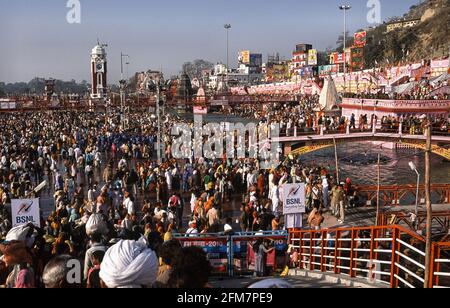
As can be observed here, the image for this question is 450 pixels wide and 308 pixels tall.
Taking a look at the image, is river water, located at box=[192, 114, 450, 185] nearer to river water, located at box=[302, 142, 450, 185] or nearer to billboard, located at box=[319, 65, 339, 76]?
river water, located at box=[302, 142, 450, 185]

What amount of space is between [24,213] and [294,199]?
5326 mm

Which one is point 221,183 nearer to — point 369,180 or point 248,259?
point 248,259

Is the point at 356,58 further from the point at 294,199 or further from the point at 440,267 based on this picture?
the point at 294,199

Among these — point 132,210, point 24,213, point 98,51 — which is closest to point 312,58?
point 98,51

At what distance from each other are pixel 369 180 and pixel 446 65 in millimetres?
27539

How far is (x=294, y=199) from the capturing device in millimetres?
9781

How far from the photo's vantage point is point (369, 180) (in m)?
26.1

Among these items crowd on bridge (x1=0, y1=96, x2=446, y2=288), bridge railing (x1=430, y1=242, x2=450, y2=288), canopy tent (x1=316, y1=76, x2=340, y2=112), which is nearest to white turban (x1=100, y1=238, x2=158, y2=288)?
crowd on bridge (x1=0, y1=96, x2=446, y2=288)

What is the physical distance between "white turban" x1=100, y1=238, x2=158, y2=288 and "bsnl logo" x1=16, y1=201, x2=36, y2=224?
6.20m

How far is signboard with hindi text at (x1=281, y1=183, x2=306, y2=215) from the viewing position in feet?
31.9

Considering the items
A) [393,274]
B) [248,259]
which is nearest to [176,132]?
[248,259]

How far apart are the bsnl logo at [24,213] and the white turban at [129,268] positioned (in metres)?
6.20

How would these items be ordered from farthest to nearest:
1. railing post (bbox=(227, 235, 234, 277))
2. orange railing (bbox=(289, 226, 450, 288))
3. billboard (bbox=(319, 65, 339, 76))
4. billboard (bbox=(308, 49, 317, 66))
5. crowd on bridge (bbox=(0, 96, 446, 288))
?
billboard (bbox=(308, 49, 317, 66)) → billboard (bbox=(319, 65, 339, 76)) → railing post (bbox=(227, 235, 234, 277)) → orange railing (bbox=(289, 226, 450, 288)) → crowd on bridge (bbox=(0, 96, 446, 288))

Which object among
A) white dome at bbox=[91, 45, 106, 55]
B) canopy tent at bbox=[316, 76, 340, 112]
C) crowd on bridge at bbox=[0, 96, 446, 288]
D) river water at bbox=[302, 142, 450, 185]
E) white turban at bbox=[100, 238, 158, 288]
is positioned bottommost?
river water at bbox=[302, 142, 450, 185]
